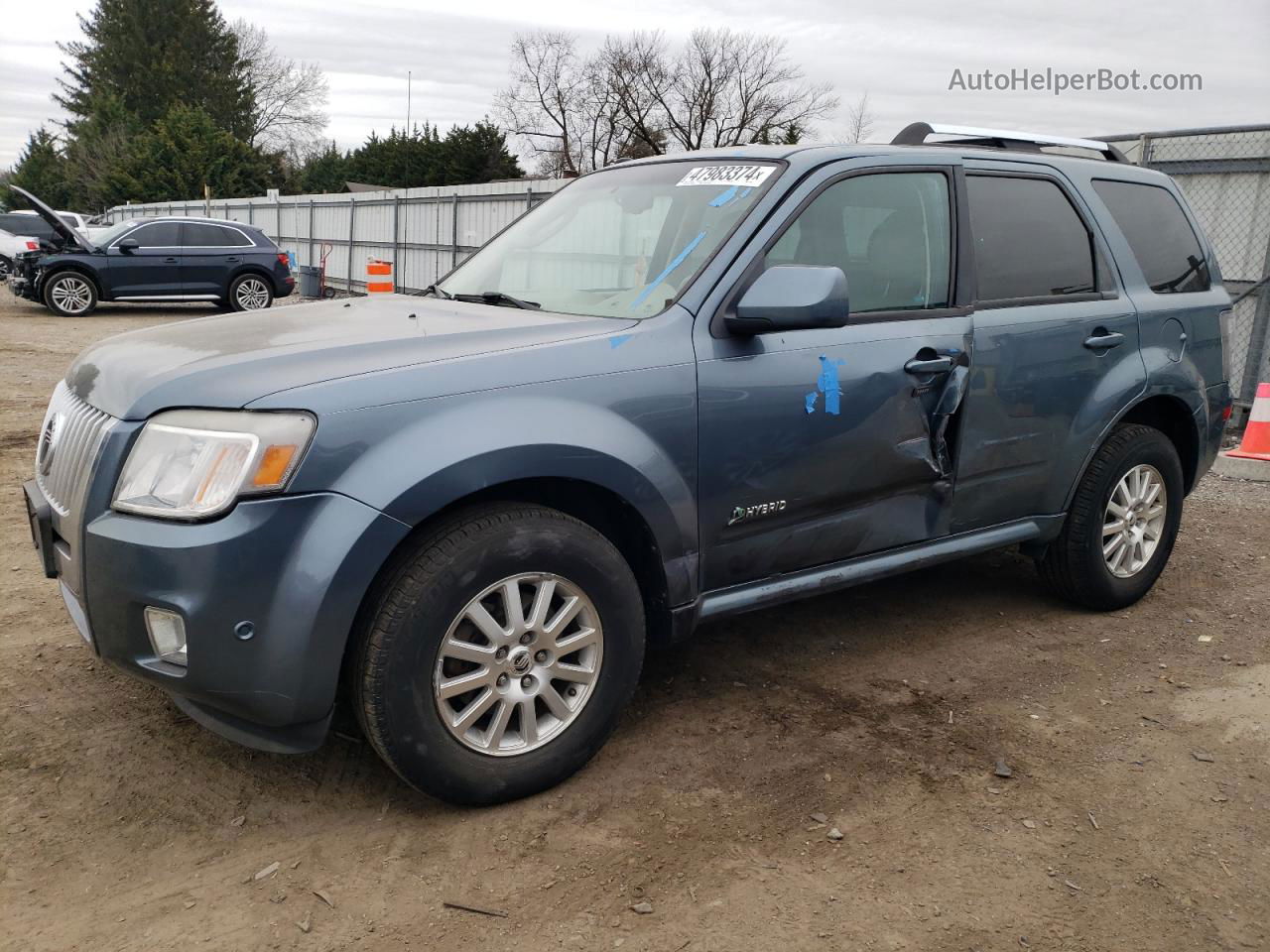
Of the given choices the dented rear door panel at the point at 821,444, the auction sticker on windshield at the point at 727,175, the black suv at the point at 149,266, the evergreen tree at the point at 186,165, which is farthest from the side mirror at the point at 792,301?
the evergreen tree at the point at 186,165

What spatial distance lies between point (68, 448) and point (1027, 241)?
333 centimetres

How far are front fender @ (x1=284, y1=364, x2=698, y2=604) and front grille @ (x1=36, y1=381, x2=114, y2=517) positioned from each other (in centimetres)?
65

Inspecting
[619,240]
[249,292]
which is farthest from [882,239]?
[249,292]

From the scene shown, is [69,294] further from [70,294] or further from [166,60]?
[166,60]

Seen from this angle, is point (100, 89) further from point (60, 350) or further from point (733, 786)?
point (733, 786)

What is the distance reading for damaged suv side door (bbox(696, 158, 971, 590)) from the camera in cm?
320

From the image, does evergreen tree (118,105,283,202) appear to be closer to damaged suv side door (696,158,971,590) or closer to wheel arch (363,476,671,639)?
damaged suv side door (696,158,971,590)

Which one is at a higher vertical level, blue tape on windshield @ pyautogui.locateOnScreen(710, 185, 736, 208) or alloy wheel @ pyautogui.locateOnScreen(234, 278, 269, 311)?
blue tape on windshield @ pyautogui.locateOnScreen(710, 185, 736, 208)

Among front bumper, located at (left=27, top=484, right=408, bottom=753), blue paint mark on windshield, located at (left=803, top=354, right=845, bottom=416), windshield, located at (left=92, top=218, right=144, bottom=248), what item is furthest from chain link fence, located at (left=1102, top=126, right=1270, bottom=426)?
windshield, located at (left=92, top=218, right=144, bottom=248)

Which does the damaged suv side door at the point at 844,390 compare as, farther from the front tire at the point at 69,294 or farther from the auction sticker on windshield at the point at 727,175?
the front tire at the point at 69,294

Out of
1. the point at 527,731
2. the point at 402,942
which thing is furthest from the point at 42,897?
the point at 527,731

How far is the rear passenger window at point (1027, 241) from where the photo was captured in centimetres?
392

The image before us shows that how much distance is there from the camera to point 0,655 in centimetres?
384

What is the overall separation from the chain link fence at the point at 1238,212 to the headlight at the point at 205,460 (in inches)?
359
